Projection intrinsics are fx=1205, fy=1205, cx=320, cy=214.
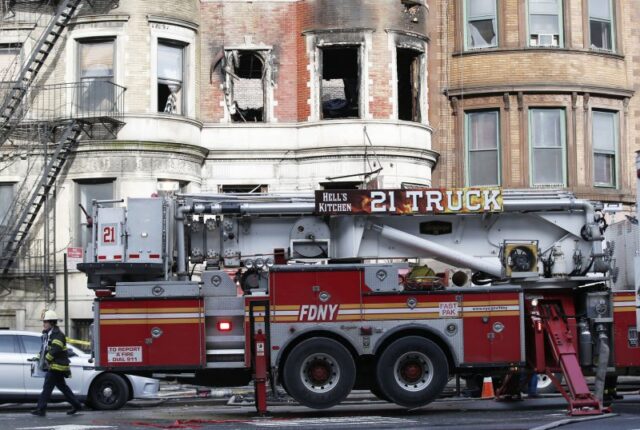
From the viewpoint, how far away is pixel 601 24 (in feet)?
99.8

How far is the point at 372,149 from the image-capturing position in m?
28.2

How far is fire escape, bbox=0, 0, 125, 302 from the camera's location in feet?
88.4

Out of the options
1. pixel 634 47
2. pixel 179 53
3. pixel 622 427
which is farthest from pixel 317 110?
pixel 622 427

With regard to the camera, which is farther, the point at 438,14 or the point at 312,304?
the point at 438,14

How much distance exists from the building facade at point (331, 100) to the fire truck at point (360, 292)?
9.00m

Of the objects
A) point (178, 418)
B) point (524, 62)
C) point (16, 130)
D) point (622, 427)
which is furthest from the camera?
point (524, 62)

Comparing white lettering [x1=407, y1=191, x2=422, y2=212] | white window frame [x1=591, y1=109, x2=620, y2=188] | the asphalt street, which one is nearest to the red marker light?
the asphalt street

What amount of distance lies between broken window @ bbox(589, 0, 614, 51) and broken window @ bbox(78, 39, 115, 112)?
1191 cm

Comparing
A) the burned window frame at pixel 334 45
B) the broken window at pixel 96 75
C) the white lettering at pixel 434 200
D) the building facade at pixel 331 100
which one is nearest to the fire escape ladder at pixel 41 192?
the building facade at pixel 331 100

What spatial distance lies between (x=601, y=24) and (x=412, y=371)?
16.1 m

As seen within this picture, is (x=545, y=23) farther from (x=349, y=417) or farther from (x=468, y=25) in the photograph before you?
(x=349, y=417)

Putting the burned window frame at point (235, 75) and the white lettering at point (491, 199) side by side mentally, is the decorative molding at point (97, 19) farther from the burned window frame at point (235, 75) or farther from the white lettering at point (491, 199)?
the white lettering at point (491, 199)

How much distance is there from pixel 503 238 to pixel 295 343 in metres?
3.68

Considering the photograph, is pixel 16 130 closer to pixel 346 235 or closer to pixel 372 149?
Answer: pixel 372 149
